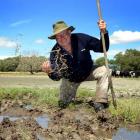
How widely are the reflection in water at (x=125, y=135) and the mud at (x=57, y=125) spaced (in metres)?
0.12

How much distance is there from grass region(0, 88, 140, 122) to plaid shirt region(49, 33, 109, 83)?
1.17m

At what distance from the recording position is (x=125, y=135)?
7.65 metres

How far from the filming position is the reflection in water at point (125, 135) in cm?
739

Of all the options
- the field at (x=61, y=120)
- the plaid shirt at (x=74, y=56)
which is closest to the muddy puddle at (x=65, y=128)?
the field at (x=61, y=120)

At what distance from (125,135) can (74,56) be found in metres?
2.79

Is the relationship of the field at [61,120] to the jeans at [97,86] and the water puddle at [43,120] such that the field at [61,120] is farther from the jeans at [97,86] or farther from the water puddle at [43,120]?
the jeans at [97,86]

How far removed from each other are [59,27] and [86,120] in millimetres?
2213

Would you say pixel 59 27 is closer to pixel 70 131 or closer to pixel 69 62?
pixel 69 62

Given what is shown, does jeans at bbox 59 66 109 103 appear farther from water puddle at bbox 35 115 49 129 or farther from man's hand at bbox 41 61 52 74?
water puddle at bbox 35 115 49 129

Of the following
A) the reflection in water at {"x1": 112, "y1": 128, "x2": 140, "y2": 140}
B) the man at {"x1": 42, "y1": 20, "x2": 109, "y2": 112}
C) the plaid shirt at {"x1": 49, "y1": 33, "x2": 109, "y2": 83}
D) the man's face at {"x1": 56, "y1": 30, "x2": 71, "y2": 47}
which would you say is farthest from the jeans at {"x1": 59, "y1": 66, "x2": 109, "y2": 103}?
the reflection in water at {"x1": 112, "y1": 128, "x2": 140, "y2": 140}

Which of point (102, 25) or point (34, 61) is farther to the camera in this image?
point (34, 61)

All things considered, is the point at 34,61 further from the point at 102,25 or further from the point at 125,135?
the point at 125,135

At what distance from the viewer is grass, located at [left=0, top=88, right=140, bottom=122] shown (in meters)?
8.80

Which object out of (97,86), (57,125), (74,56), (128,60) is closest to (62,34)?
(74,56)
